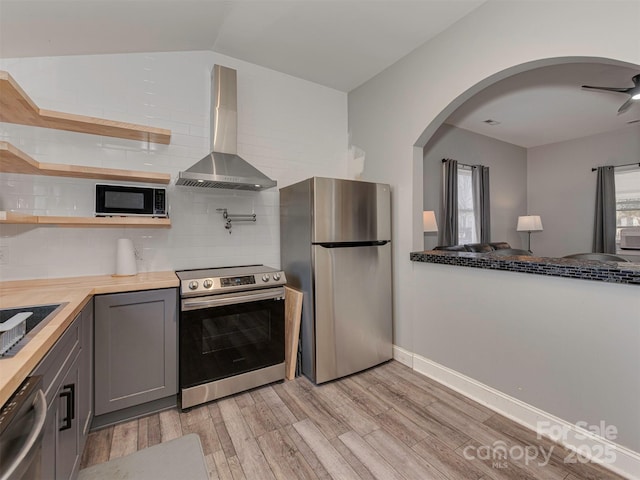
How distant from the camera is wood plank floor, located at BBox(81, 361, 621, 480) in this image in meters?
1.65

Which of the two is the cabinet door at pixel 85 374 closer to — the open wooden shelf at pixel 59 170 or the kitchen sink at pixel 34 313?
→ the kitchen sink at pixel 34 313

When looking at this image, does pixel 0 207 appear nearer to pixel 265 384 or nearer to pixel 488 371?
pixel 265 384

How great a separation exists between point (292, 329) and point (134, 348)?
1226mm

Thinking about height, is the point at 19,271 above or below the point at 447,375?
above

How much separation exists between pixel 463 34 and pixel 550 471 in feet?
9.93

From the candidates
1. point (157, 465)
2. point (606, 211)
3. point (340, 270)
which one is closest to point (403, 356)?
point (340, 270)

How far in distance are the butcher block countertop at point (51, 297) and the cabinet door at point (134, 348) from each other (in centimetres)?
7

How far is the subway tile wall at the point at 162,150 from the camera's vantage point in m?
2.20

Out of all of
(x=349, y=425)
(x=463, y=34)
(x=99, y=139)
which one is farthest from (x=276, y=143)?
(x=349, y=425)

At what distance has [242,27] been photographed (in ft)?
8.16

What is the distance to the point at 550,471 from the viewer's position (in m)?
1.63

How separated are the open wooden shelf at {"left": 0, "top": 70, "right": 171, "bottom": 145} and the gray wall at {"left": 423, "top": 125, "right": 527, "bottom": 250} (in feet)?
12.5

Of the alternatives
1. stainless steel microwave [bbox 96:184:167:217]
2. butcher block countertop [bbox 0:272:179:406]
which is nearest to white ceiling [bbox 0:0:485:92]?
stainless steel microwave [bbox 96:184:167:217]

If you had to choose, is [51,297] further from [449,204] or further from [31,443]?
[449,204]
